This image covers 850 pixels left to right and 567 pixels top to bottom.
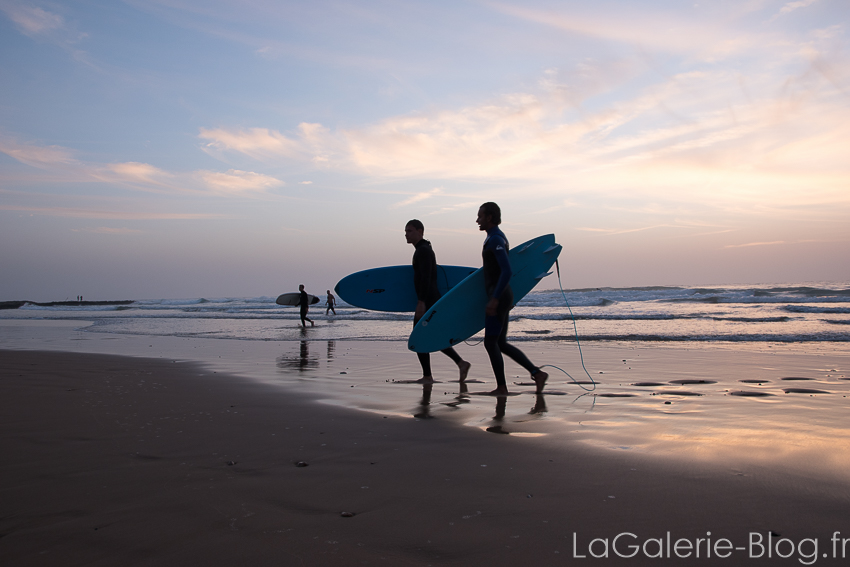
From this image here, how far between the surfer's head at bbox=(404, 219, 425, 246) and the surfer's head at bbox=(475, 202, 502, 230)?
90cm

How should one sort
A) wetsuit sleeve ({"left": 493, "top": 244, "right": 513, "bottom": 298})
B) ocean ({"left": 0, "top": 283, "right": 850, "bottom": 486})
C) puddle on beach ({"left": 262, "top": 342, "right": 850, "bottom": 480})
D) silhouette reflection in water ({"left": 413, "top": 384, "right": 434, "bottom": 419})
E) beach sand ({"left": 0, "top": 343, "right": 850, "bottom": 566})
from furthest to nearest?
wetsuit sleeve ({"left": 493, "top": 244, "right": 513, "bottom": 298}), silhouette reflection in water ({"left": 413, "top": 384, "right": 434, "bottom": 419}), ocean ({"left": 0, "top": 283, "right": 850, "bottom": 486}), puddle on beach ({"left": 262, "top": 342, "right": 850, "bottom": 480}), beach sand ({"left": 0, "top": 343, "right": 850, "bottom": 566})

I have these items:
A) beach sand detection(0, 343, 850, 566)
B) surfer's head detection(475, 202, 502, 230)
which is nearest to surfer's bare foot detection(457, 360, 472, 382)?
surfer's head detection(475, 202, 502, 230)

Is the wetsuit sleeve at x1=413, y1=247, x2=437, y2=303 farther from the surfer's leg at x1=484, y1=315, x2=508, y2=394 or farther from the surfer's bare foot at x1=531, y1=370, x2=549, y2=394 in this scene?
the surfer's bare foot at x1=531, y1=370, x2=549, y2=394

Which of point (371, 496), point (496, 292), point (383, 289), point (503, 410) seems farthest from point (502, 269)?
point (383, 289)

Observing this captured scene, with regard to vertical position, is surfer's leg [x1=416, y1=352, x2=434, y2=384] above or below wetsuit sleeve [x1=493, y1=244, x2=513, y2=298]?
below

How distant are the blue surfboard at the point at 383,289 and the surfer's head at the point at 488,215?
220 cm

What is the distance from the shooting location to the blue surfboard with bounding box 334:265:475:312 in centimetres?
664

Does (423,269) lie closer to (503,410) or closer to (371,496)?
(503,410)

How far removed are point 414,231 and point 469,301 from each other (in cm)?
91

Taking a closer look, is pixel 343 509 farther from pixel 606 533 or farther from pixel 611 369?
pixel 611 369

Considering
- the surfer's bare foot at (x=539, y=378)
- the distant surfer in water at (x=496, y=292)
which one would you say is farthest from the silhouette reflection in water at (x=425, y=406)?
the surfer's bare foot at (x=539, y=378)

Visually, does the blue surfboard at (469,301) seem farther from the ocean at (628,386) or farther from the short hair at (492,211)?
the short hair at (492,211)

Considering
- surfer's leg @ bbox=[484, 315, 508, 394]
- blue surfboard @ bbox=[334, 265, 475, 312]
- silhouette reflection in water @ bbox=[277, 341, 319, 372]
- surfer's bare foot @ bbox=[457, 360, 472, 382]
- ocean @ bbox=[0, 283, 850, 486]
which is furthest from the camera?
silhouette reflection in water @ bbox=[277, 341, 319, 372]

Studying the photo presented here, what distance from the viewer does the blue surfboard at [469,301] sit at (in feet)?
16.5
